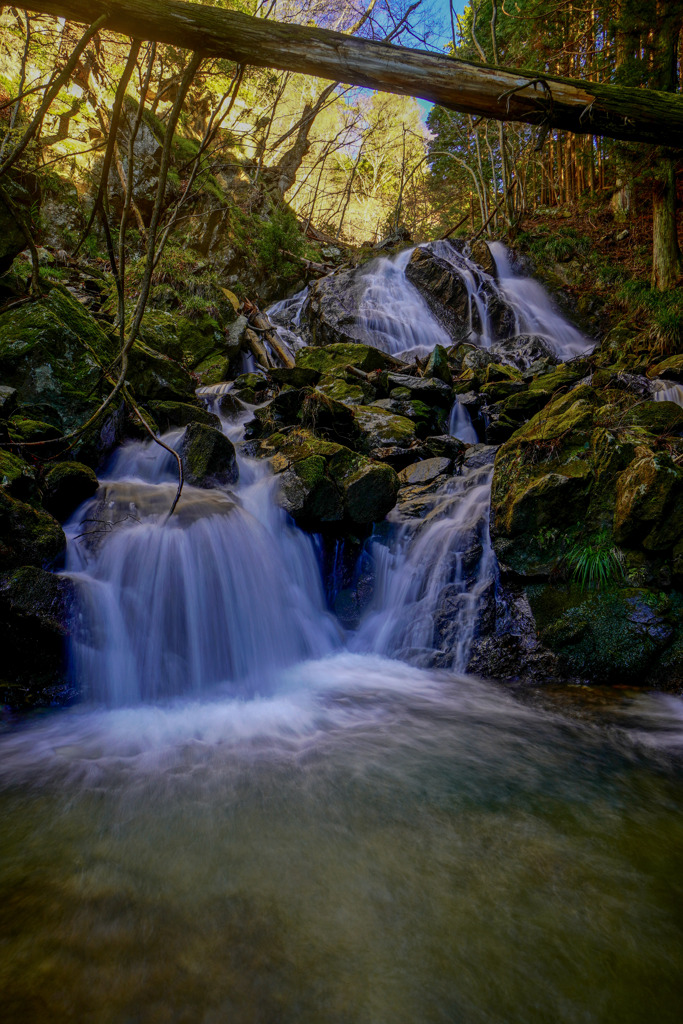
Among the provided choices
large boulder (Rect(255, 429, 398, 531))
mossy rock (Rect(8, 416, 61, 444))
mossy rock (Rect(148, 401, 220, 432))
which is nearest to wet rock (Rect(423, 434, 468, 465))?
large boulder (Rect(255, 429, 398, 531))

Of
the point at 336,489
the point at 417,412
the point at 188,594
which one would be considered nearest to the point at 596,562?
the point at 336,489

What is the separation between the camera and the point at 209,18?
8.79 feet

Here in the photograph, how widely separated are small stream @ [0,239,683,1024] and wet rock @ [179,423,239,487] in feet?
2.62

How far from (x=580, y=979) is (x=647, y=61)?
1368 cm

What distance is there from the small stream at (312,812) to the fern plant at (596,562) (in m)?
0.89

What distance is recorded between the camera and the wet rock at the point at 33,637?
3564 mm

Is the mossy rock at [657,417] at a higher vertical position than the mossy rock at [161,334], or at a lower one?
lower

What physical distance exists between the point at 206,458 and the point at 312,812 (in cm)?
456

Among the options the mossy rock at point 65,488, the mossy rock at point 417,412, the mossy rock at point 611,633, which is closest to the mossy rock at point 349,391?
the mossy rock at point 417,412

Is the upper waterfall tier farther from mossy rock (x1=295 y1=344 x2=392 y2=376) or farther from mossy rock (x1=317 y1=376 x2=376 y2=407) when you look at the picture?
mossy rock (x1=317 y1=376 x2=376 y2=407)

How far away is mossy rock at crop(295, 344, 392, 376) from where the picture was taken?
30.8ft

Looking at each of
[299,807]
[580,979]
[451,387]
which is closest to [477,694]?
[299,807]

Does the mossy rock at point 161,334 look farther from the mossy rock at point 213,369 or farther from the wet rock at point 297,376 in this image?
the wet rock at point 297,376

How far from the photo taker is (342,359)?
31.5ft
